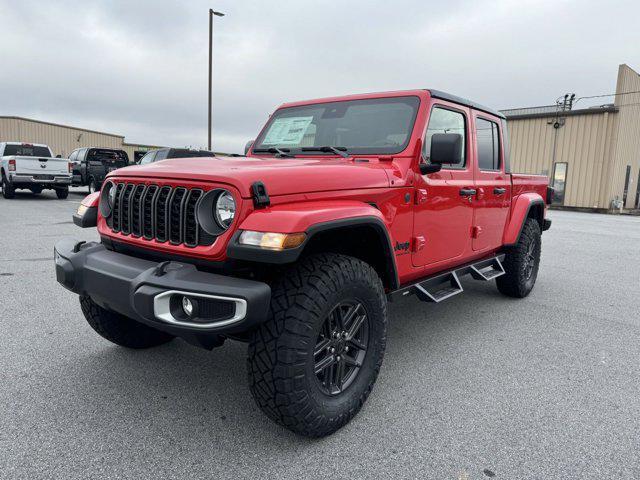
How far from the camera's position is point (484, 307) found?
457 centimetres

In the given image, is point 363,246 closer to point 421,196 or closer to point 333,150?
point 421,196

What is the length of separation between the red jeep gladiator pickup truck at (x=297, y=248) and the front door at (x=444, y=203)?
0.02 metres

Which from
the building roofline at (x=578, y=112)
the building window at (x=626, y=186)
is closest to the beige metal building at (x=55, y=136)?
the building roofline at (x=578, y=112)

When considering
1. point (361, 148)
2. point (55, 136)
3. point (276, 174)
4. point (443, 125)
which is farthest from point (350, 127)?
point (55, 136)

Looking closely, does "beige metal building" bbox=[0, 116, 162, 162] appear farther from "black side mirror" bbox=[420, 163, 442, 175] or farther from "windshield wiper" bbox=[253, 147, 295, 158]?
"black side mirror" bbox=[420, 163, 442, 175]

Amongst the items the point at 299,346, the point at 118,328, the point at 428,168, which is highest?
the point at 428,168

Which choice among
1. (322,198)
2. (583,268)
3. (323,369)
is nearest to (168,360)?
(323,369)

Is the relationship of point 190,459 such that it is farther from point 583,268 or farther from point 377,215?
point 583,268

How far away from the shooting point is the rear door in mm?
3873

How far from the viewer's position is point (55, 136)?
3506 cm

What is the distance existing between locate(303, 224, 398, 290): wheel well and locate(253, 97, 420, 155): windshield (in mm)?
716

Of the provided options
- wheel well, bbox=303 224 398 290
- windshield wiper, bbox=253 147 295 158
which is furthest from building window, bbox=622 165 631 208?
wheel well, bbox=303 224 398 290

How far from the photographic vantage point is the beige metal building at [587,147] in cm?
2072

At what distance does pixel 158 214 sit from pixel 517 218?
3.50m
